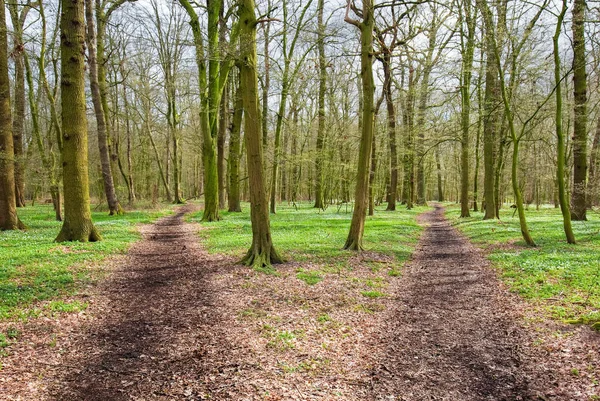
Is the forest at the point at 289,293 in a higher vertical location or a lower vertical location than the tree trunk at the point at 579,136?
lower

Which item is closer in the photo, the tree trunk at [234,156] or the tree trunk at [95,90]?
the tree trunk at [95,90]

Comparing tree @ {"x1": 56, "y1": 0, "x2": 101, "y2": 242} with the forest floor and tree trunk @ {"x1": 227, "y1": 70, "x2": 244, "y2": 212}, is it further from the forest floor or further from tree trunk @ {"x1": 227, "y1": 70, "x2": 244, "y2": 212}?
tree trunk @ {"x1": 227, "y1": 70, "x2": 244, "y2": 212}

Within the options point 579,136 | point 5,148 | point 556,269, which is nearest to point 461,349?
point 556,269

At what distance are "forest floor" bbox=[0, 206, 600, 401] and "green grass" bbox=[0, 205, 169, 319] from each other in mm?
585

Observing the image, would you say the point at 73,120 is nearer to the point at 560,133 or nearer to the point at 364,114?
the point at 364,114

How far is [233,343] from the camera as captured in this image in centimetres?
515

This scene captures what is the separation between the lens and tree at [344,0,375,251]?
35.9 ft

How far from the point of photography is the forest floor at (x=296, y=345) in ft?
13.4

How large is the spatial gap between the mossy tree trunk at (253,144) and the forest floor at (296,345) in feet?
4.07

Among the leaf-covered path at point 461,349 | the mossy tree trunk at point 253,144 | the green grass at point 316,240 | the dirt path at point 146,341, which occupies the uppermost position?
the mossy tree trunk at point 253,144

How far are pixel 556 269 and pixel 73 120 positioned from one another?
13105 mm

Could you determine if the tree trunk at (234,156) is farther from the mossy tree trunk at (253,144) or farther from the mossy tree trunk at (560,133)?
the mossy tree trunk at (560,133)

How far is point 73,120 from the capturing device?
35.1ft

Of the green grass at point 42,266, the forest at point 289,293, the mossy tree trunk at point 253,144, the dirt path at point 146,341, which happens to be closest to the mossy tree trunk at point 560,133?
the forest at point 289,293
